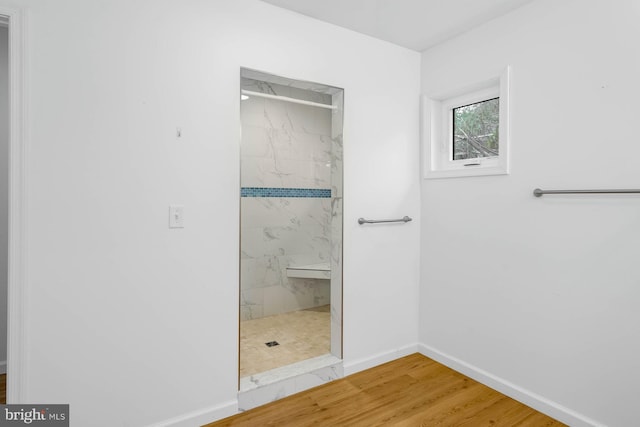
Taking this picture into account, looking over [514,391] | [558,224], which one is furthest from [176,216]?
[514,391]

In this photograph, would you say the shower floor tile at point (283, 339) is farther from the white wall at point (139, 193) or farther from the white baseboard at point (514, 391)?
the white baseboard at point (514, 391)

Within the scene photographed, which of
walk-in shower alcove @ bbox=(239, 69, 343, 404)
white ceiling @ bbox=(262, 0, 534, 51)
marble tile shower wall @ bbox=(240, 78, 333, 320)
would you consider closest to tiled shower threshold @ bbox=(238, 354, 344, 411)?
walk-in shower alcove @ bbox=(239, 69, 343, 404)

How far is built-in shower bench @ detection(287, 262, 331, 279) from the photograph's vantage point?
3318 millimetres

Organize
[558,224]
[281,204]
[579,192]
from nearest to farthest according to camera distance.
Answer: [579,192], [558,224], [281,204]

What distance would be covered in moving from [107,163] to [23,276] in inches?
22.6

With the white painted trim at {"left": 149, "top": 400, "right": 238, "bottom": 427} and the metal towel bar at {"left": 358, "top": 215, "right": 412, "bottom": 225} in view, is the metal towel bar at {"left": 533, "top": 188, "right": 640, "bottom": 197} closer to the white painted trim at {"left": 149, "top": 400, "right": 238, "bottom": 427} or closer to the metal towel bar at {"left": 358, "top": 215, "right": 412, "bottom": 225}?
the metal towel bar at {"left": 358, "top": 215, "right": 412, "bottom": 225}

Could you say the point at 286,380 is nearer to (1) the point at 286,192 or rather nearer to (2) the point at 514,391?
(2) the point at 514,391

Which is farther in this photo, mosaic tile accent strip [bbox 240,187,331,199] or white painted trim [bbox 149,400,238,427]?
mosaic tile accent strip [bbox 240,187,331,199]

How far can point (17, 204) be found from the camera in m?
1.44

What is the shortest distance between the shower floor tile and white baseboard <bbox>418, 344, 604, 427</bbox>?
837 millimetres

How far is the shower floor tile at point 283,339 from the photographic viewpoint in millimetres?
2410

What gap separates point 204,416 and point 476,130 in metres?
2.48

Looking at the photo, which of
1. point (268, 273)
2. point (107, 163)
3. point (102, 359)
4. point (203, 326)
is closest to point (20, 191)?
point (107, 163)

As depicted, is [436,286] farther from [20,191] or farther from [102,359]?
[20,191]
